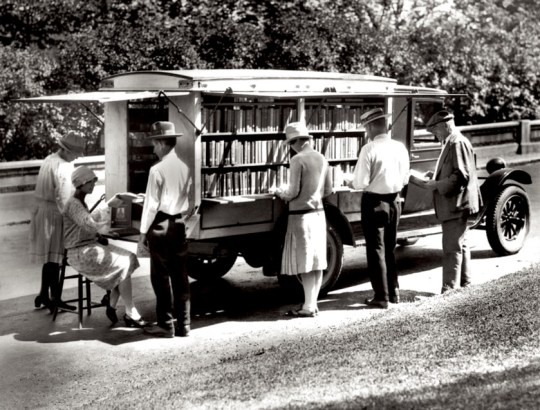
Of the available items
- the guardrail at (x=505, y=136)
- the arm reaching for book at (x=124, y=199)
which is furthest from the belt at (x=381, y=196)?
the guardrail at (x=505, y=136)

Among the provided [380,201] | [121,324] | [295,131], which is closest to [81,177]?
[121,324]

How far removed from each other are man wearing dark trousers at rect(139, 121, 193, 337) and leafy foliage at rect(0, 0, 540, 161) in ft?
34.9

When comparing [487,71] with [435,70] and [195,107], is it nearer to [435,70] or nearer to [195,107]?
[435,70]

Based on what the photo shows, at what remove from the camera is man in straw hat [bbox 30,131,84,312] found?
9570 millimetres

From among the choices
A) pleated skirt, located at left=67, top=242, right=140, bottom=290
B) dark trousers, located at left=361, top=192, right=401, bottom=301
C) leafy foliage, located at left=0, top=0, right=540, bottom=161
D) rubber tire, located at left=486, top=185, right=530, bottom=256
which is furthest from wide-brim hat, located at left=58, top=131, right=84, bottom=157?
leafy foliage, located at left=0, top=0, right=540, bottom=161

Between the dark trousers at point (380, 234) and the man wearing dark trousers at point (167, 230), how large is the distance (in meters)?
2.06

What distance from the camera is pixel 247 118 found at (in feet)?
31.8

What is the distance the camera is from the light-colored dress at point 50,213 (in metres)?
9.57

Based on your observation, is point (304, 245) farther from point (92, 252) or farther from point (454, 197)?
point (92, 252)

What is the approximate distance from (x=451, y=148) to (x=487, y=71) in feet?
55.5

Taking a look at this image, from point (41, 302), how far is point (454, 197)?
4.60 metres

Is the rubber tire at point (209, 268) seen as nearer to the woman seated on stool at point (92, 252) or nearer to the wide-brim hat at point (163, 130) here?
the woman seated on stool at point (92, 252)

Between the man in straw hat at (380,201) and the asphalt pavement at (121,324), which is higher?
the man in straw hat at (380,201)

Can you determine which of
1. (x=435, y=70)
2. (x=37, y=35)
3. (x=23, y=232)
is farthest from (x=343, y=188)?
(x=435, y=70)
